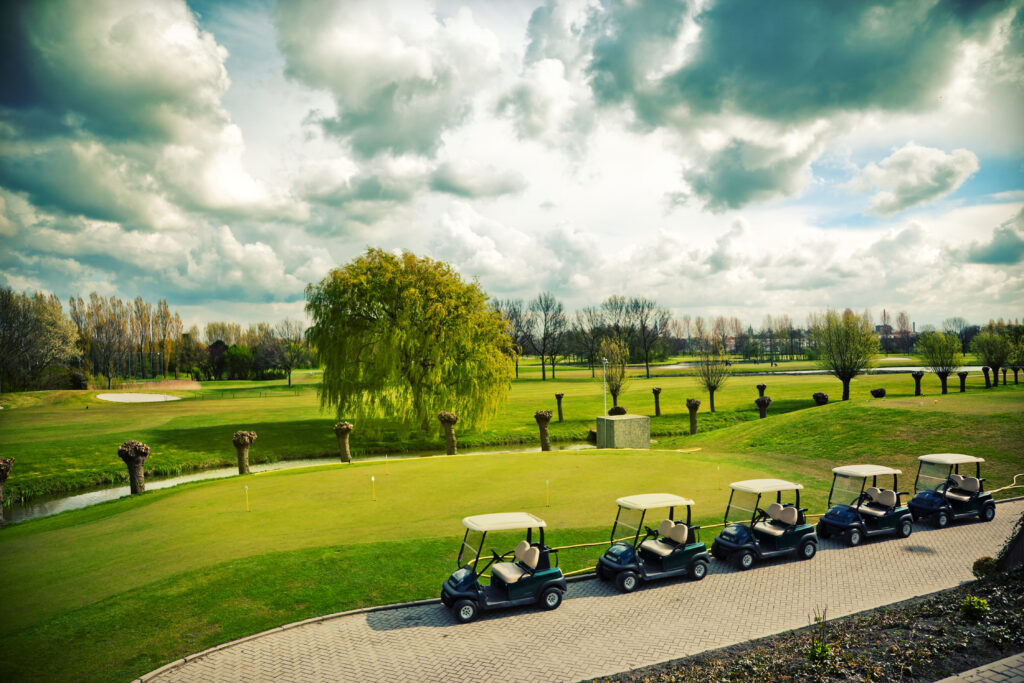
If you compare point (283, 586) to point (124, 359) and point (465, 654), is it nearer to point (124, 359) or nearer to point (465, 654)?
point (465, 654)

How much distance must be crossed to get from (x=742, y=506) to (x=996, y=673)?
8418mm

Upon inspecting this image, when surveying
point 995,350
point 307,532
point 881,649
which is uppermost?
point 995,350

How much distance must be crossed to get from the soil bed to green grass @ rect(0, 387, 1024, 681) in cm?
530

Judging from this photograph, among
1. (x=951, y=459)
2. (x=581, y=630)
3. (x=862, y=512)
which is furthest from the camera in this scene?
(x=951, y=459)

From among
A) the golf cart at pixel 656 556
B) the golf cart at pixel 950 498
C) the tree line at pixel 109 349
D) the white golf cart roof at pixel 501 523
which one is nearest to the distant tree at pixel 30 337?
the tree line at pixel 109 349

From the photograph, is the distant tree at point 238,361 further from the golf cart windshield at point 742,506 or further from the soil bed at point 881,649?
the soil bed at point 881,649

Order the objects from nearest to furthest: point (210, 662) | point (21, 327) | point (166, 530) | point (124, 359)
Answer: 1. point (210, 662)
2. point (166, 530)
3. point (21, 327)
4. point (124, 359)

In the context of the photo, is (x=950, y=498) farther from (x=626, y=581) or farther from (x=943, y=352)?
(x=943, y=352)

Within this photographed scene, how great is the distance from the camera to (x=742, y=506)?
667 inches

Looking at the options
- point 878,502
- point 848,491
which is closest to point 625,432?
point 848,491

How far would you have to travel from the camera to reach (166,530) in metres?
17.2

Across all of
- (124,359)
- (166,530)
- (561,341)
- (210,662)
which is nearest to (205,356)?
(124,359)

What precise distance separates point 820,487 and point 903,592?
10.9 meters

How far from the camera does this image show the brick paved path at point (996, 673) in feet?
27.5
